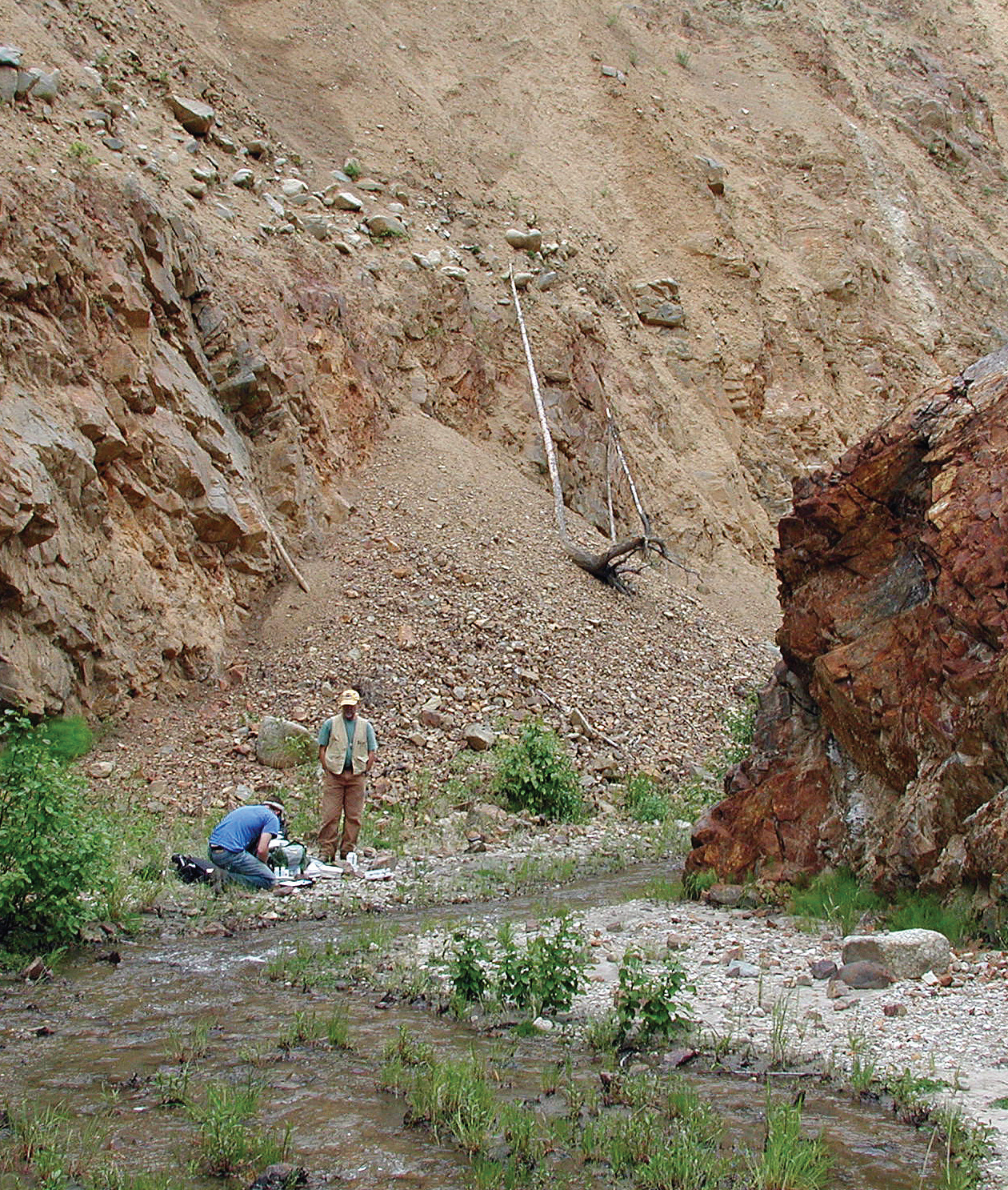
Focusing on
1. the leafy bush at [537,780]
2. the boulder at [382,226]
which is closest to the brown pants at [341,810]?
the leafy bush at [537,780]

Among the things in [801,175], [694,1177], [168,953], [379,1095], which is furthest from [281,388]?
[801,175]

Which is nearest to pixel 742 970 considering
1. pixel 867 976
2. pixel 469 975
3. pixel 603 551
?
pixel 867 976

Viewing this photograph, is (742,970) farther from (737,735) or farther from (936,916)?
(737,735)

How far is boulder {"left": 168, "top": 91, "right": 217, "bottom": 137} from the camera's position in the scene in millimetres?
17781

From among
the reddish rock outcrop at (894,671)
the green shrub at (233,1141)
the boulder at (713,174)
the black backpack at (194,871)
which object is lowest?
the black backpack at (194,871)

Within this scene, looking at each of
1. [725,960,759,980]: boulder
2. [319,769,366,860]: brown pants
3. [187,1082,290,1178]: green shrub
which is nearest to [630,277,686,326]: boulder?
[319,769,366,860]: brown pants

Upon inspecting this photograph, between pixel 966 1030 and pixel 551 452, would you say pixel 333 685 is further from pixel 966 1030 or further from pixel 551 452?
pixel 966 1030

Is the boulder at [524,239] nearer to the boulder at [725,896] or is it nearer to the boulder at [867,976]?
the boulder at [725,896]

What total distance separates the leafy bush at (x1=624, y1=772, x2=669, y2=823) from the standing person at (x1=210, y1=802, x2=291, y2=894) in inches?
179

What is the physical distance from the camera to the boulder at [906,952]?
5.14m

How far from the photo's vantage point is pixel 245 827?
802 cm

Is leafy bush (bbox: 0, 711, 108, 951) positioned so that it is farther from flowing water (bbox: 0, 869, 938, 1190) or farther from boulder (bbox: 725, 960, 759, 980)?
boulder (bbox: 725, 960, 759, 980)

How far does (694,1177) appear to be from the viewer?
10.8 feet

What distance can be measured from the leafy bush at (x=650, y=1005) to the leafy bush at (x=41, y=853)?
3.04m
